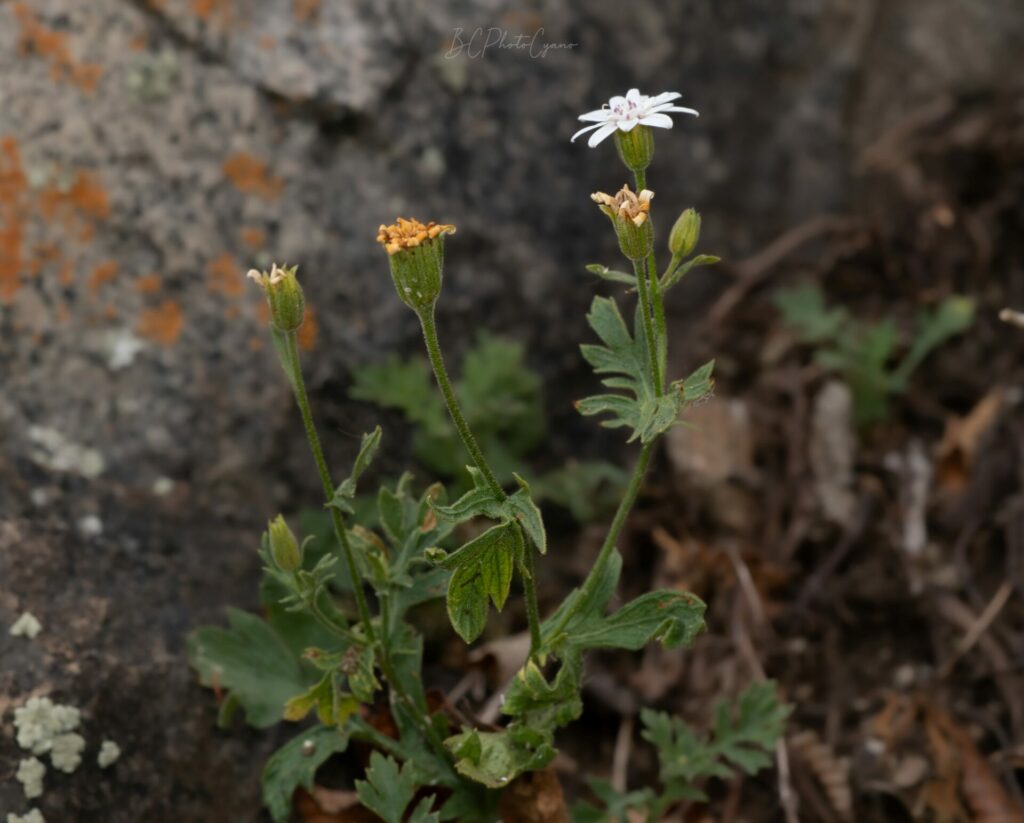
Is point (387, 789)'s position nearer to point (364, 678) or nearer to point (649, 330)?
point (364, 678)

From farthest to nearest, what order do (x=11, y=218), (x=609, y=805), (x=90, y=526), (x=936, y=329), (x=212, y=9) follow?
(x=936, y=329), (x=212, y=9), (x=11, y=218), (x=90, y=526), (x=609, y=805)

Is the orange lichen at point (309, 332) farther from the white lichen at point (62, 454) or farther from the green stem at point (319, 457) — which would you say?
the green stem at point (319, 457)

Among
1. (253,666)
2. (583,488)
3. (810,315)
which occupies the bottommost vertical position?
(253,666)

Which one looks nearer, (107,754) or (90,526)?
(107,754)

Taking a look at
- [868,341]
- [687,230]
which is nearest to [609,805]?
[687,230]

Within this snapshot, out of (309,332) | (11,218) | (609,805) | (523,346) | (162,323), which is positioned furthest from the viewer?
(523,346)

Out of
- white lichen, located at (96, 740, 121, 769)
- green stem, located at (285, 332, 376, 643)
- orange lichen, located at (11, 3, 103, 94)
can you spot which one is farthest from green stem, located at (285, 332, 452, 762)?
orange lichen, located at (11, 3, 103, 94)

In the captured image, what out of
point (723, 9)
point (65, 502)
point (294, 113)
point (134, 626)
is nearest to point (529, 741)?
point (134, 626)

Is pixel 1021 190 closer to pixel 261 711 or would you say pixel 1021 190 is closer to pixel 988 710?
pixel 988 710

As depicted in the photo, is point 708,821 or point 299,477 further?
point 299,477
